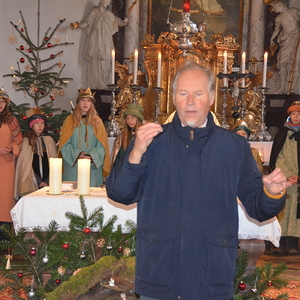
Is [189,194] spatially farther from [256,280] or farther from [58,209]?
[58,209]

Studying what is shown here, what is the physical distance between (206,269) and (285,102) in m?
9.76

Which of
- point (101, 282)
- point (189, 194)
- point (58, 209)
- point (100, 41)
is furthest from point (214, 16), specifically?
point (189, 194)

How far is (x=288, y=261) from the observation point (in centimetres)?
689

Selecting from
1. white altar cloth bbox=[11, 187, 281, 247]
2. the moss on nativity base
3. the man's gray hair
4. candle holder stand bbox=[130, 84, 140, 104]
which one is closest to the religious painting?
candle holder stand bbox=[130, 84, 140, 104]

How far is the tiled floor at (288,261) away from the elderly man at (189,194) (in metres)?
3.82

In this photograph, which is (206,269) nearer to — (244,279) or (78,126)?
(244,279)

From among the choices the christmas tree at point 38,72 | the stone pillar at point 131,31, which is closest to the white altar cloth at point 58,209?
the christmas tree at point 38,72

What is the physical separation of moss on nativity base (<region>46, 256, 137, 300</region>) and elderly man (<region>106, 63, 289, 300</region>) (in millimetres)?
1128

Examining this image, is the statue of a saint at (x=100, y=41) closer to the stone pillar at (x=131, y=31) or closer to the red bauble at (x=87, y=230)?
the stone pillar at (x=131, y=31)

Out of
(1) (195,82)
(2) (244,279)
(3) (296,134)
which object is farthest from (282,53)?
(1) (195,82)

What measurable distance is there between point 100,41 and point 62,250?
8377 mm

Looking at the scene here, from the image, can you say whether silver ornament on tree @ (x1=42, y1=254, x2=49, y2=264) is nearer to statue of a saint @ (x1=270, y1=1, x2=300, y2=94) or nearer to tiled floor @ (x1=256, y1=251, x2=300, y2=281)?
tiled floor @ (x1=256, y1=251, x2=300, y2=281)

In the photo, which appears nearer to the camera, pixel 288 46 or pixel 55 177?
pixel 55 177

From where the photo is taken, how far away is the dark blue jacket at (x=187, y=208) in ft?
7.79
